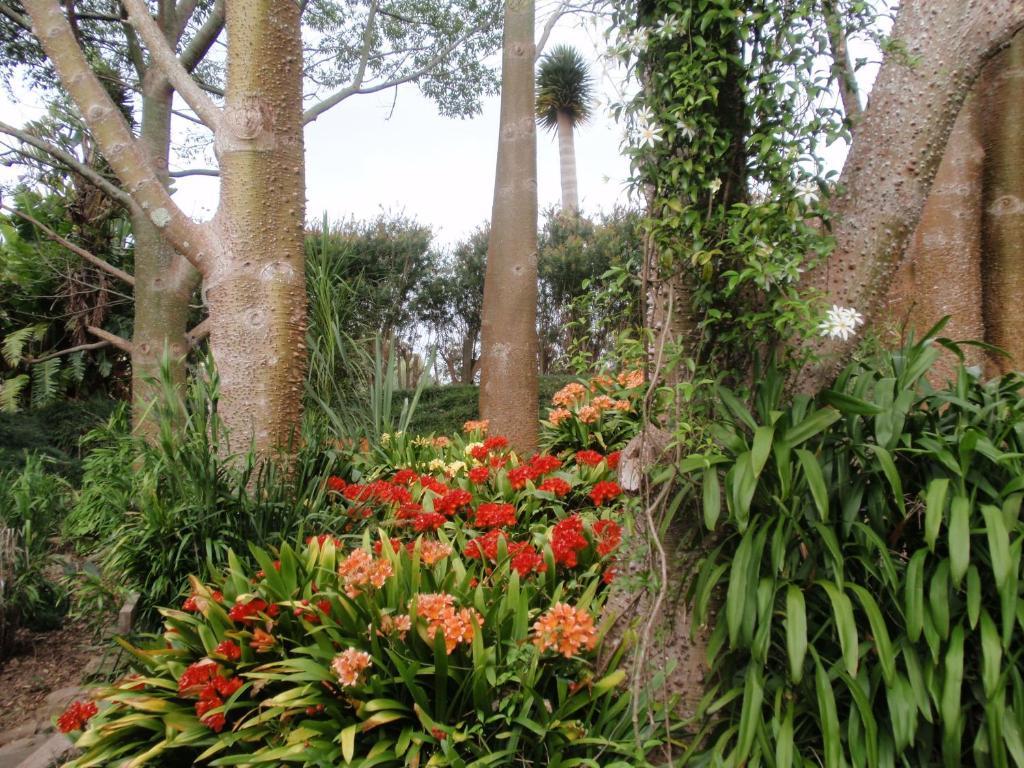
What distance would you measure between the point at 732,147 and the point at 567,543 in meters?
1.51

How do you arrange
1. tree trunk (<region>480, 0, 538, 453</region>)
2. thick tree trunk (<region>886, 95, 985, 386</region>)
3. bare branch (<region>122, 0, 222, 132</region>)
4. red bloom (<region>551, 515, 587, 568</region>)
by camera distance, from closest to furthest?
red bloom (<region>551, 515, 587, 568</region>)
bare branch (<region>122, 0, 222, 132</region>)
thick tree trunk (<region>886, 95, 985, 386</region>)
tree trunk (<region>480, 0, 538, 453</region>)

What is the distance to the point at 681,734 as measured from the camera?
7.63 ft

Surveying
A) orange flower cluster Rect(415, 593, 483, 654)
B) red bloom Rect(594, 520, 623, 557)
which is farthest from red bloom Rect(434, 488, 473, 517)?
orange flower cluster Rect(415, 593, 483, 654)

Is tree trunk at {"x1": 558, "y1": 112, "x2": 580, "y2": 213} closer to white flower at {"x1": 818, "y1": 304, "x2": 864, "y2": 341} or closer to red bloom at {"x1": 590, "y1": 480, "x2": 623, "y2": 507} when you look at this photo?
red bloom at {"x1": 590, "y1": 480, "x2": 623, "y2": 507}

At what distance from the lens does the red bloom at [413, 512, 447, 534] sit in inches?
125

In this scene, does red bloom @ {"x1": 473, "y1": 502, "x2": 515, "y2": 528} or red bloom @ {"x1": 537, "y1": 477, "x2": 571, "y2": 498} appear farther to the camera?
red bloom @ {"x1": 537, "y1": 477, "x2": 571, "y2": 498}

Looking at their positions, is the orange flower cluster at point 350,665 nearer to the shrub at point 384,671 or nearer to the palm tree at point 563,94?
the shrub at point 384,671

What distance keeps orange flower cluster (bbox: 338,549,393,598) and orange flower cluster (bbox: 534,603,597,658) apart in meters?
0.55

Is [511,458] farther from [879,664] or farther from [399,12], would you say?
[399,12]

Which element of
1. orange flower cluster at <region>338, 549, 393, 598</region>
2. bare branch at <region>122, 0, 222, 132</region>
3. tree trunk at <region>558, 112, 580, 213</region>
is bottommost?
orange flower cluster at <region>338, 549, 393, 598</region>

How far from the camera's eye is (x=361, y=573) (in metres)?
2.41

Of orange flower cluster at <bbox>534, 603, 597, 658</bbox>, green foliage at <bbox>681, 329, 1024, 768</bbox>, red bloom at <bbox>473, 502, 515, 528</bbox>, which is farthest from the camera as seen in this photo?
red bloom at <bbox>473, 502, 515, 528</bbox>

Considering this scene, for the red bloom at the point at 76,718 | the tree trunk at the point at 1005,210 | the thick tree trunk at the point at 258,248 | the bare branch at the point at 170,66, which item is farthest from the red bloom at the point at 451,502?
the tree trunk at the point at 1005,210

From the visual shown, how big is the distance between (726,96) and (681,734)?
2.00m
